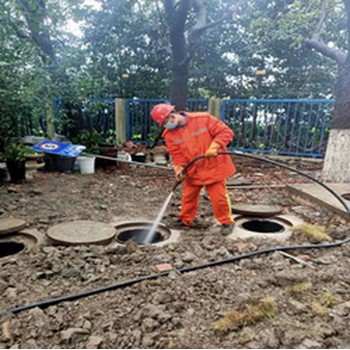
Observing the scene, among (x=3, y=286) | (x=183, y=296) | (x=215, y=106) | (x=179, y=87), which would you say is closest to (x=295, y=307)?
(x=183, y=296)

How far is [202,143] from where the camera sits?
3311 millimetres

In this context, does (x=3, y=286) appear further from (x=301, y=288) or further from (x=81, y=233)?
(x=301, y=288)

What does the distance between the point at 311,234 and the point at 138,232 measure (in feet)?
6.46

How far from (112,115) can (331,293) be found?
815 cm

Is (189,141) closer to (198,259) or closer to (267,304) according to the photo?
(198,259)

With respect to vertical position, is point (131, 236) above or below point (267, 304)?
below

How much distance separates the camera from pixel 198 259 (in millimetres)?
2643

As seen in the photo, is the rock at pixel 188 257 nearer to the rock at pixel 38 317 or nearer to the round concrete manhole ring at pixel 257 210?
the rock at pixel 38 317

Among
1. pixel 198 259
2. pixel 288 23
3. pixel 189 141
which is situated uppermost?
pixel 288 23

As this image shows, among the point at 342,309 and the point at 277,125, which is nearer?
the point at 342,309

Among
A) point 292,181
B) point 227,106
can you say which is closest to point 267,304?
point 292,181

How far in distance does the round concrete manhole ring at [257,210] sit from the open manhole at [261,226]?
0.09 metres

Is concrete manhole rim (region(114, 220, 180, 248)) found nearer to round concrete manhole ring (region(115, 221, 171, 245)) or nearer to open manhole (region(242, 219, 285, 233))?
round concrete manhole ring (region(115, 221, 171, 245))

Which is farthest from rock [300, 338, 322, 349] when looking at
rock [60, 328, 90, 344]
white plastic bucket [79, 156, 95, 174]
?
white plastic bucket [79, 156, 95, 174]
